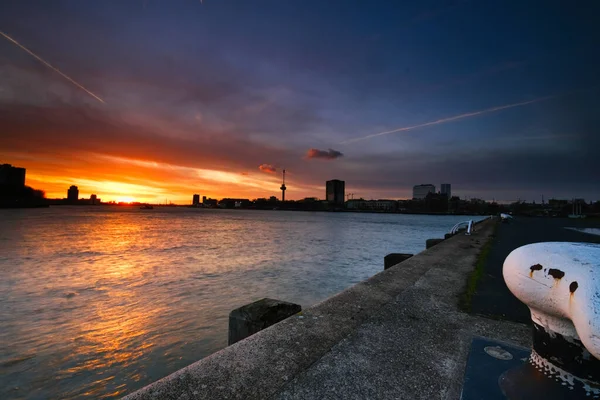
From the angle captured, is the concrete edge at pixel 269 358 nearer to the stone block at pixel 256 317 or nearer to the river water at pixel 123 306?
the stone block at pixel 256 317

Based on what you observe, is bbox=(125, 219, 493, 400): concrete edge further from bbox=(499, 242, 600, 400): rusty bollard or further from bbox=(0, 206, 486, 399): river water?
bbox=(0, 206, 486, 399): river water

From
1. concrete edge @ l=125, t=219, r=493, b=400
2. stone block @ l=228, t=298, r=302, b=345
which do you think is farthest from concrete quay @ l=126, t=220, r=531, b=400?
stone block @ l=228, t=298, r=302, b=345

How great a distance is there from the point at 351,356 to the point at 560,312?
1489 mm

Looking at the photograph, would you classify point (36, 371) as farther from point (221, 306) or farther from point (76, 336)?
point (221, 306)

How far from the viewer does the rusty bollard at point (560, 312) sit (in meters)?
1.21

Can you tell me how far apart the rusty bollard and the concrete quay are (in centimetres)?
58

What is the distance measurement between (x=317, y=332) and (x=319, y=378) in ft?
2.43

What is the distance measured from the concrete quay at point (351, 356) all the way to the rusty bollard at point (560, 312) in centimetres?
58

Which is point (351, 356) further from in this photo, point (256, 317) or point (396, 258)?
point (396, 258)

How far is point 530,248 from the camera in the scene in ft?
5.17

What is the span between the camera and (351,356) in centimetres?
233

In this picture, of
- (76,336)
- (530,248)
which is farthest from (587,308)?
(76,336)

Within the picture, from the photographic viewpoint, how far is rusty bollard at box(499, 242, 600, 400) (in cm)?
121

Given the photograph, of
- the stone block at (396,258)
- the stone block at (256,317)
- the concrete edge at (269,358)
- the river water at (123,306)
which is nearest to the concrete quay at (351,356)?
the concrete edge at (269,358)
